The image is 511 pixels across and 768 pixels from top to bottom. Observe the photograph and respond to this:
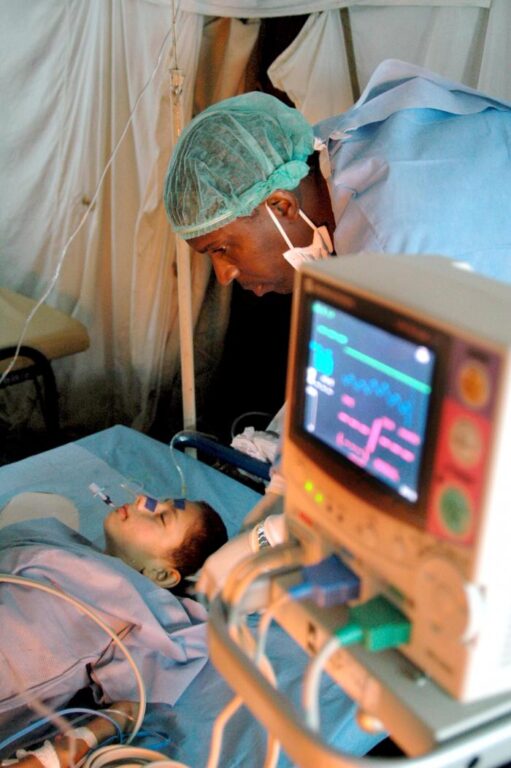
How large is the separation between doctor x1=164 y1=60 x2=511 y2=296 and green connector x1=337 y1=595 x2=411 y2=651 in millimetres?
881

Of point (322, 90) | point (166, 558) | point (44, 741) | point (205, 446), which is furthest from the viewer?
point (322, 90)

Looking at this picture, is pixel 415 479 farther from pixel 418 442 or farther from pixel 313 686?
pixel 313 686

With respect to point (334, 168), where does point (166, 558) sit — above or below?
below

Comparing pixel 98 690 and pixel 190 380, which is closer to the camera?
pixel 98 690

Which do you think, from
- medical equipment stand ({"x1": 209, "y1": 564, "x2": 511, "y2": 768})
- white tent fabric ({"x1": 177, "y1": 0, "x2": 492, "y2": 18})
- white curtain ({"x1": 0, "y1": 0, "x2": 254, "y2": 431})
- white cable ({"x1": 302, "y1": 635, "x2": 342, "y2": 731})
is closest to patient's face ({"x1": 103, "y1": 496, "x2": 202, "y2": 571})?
medical equipment stand ({"x1": 209, "y1": 564, "x2": 511, "y2": 768})

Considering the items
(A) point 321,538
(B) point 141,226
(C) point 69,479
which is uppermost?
(A) point 321,538

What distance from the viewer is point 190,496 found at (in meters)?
2.32

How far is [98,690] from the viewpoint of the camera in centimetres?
154

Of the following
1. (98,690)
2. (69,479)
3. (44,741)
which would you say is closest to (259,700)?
(44,741)

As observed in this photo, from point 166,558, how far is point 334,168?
3.26 ft

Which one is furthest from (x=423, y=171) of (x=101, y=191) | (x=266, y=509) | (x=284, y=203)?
(x=101, y=191)

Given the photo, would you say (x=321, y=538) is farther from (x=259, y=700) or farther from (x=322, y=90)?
(x=322, y=90)

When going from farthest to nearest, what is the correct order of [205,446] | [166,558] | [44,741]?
[205,446] → [166,558] → [44,741]

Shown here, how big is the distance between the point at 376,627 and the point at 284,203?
1.20m
